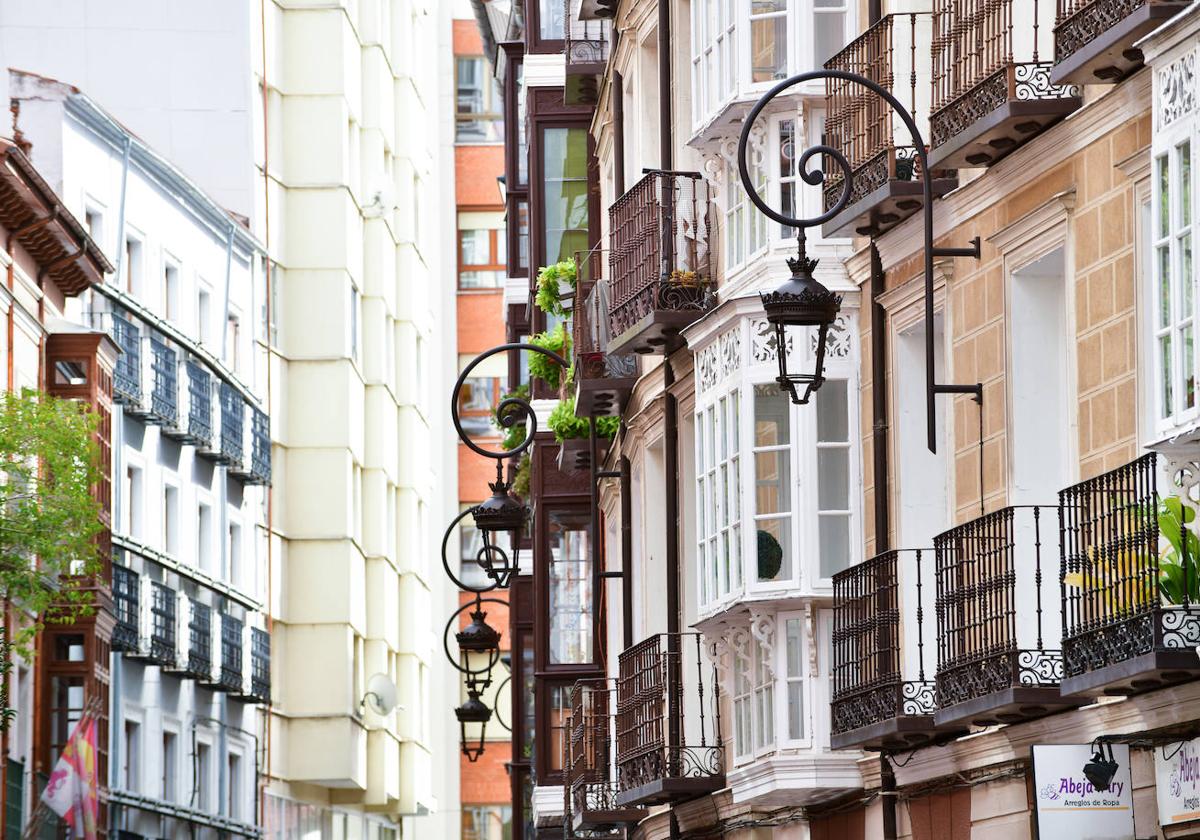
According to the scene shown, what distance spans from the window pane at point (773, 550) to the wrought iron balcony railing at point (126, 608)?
25.8 metres

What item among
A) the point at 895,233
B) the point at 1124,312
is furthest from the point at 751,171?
the point at 1124,312

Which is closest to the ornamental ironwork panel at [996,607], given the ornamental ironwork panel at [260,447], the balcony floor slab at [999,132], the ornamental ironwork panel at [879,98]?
the balcony floor slab at [999,132]

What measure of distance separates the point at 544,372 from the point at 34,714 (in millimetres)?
12465

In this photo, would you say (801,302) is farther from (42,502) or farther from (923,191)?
(42,502)

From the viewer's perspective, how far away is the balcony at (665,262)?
24.3m

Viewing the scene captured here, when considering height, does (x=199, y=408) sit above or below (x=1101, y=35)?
above

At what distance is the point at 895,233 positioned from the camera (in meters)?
19.8

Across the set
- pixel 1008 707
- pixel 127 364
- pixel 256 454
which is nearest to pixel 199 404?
pixel 256 454

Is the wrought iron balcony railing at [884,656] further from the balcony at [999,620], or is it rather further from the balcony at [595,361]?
the balcony at [595,361]

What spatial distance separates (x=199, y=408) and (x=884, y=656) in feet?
115

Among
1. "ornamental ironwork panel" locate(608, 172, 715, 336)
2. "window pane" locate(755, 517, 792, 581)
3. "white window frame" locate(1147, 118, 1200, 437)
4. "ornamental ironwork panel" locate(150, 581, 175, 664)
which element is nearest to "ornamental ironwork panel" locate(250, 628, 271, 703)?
"ornamental ironwork panel" locate(150, 581, 175, 664)

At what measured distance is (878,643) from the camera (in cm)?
1898

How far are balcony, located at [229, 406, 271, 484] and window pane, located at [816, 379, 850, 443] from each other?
116ft

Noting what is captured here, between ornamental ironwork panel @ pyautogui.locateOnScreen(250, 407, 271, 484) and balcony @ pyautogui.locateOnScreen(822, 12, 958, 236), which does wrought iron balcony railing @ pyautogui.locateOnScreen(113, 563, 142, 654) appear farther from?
balcony @ pyautogui.locateOnScreen(822, 12, 958, 236)
